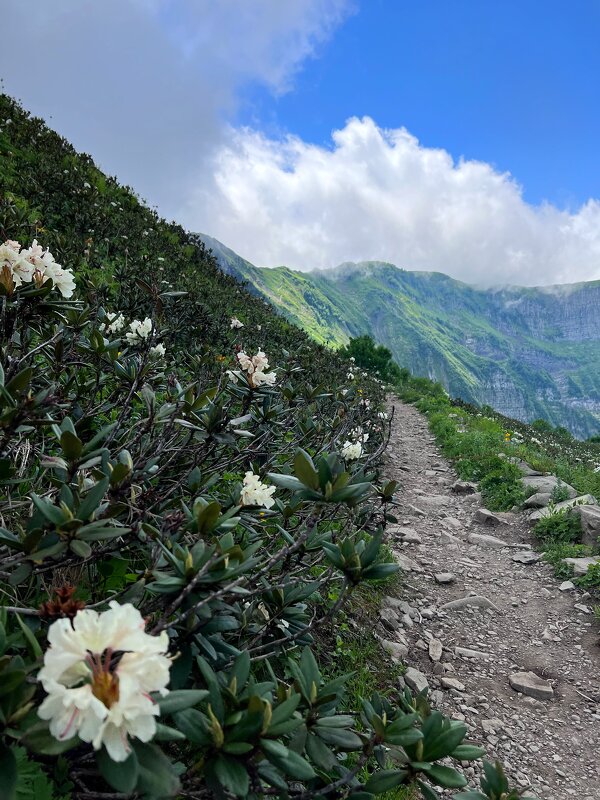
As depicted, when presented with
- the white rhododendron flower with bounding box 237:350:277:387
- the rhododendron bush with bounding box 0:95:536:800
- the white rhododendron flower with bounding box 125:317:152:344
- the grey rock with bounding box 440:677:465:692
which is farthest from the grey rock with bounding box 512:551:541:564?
the white rhododendron flower with bounding box 125:317:152:344

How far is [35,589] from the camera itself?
6.18ft

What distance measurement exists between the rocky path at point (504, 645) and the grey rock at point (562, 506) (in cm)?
20

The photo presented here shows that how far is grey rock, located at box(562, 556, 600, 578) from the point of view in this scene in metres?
4.93

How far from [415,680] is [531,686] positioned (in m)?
1.00

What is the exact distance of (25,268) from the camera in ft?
6.46

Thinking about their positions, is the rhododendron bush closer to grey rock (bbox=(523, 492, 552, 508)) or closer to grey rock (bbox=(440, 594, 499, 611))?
grey rock (bbox=(440, 594, 499, 611))

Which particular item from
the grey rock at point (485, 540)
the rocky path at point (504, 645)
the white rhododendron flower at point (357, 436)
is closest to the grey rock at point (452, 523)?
the rocky path at point (504, 645)

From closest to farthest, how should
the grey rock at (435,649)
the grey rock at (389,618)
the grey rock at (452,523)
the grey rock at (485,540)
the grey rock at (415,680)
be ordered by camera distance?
the grey rock at (415,680) < the grey rock at (435,649) < the grey rock at (389,618) < the grey rock at (485,540) < the grey rock at (452,523)

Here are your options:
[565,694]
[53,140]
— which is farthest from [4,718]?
[53,140]

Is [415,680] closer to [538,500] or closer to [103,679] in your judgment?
[103,679]

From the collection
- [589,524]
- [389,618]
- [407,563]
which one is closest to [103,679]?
[389,618]

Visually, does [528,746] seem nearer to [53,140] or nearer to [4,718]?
[4,718]

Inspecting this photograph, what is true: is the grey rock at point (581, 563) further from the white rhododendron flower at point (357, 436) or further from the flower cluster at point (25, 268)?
the flower cluster at point (25, 268)

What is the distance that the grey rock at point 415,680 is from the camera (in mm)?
3150
